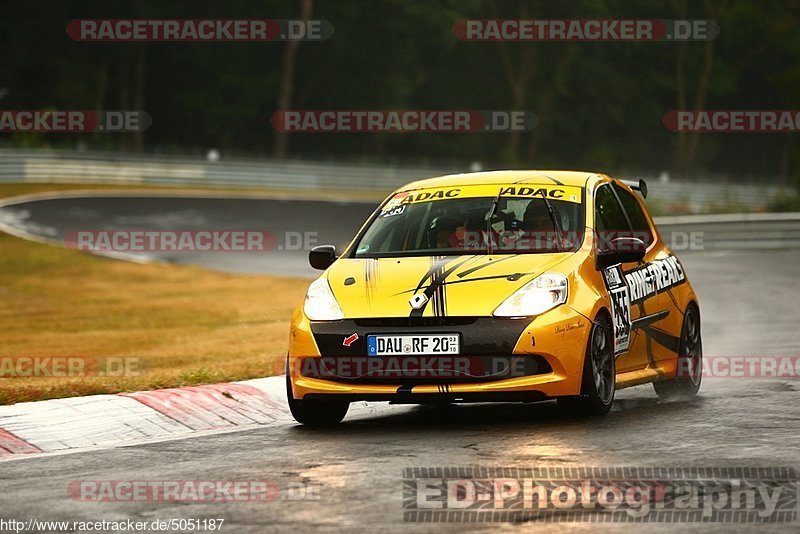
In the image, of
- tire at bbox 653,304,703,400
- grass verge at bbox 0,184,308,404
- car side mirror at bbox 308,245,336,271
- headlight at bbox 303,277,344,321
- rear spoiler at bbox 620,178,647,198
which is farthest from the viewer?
grass verge at bbox 0,184,308,404

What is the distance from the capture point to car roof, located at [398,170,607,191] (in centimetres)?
1063

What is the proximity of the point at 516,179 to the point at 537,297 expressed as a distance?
1724mm

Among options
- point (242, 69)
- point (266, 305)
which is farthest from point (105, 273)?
point (242, 69)

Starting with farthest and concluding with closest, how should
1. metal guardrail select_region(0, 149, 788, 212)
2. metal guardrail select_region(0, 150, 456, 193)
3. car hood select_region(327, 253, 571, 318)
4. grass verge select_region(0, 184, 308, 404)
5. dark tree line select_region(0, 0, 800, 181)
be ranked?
dark tree line select_region(0, 0, 800, 181)
metal guardrail select_region(0, 149, 788, 212)
metal guardrail select_region(0, 150, 456, 193)
grass verge select_region(0, 184, 308, 404)
car hood select_region(327, 253, 571, 318)

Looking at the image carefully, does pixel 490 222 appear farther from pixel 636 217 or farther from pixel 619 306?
pixel 636 217

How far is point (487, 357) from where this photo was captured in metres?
8.98

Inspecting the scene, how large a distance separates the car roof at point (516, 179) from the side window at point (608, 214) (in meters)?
0.13

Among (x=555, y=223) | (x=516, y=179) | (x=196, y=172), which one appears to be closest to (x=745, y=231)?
(x=516, y=179)

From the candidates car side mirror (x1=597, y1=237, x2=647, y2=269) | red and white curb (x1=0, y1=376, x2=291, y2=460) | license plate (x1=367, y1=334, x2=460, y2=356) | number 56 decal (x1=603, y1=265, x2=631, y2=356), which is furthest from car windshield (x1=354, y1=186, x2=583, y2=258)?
red and white curb (x1=0, y1=376, x2=291, y2=460)

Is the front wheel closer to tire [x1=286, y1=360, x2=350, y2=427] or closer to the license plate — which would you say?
tire [x1=286, y1=360, x2=350, y2=427]

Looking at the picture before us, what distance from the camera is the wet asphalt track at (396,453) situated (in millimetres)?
6613

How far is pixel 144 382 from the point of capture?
11.3m

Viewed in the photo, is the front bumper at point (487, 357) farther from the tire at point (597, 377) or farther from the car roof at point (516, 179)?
the car roof at point (516, 179)

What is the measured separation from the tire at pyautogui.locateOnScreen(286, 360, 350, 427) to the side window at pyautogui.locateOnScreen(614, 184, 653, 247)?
284cm
